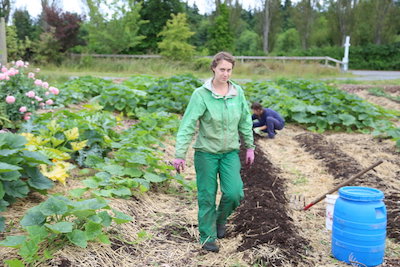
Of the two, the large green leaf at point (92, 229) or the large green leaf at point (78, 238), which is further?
the large green leaf at point (92, 229)

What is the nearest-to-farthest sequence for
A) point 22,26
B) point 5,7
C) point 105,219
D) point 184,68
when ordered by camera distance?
point 105,219, point 184,68, point 22,26, point 5,7

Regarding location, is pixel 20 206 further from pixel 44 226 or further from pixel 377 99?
pixel 377 99

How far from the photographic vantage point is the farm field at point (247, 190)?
10.9 feet

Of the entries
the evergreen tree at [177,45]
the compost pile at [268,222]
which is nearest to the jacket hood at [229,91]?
the compost pile at [268,222]

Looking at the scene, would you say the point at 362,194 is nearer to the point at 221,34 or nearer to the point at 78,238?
the point at 78,238

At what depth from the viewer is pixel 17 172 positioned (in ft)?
11.0

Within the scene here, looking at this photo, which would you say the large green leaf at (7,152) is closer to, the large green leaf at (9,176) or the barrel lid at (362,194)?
the large green leaf at (9,176)

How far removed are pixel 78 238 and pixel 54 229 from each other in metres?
0.20

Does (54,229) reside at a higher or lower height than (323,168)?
higher

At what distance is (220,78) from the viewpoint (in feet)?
11.0

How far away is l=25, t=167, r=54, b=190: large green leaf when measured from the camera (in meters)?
3.72

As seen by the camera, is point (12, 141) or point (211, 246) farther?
point (12, 141)

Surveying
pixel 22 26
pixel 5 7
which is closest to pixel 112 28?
pixel 22 26

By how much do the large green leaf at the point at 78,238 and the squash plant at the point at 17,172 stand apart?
64cm
